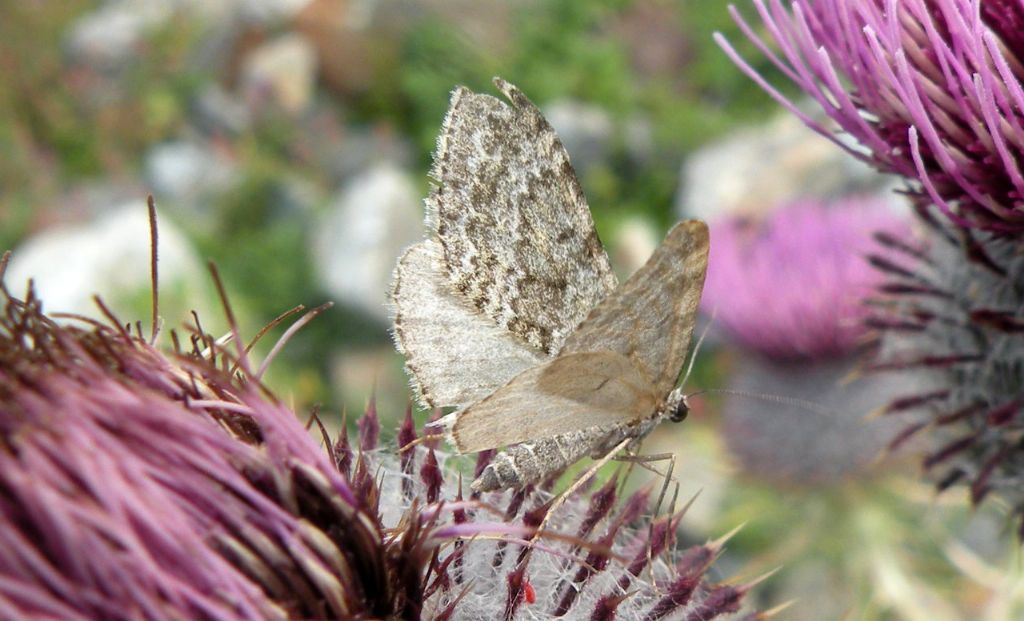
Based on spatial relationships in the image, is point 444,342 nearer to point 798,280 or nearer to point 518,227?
point 518,227

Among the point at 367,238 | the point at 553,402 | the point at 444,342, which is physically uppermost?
the point at 367,238

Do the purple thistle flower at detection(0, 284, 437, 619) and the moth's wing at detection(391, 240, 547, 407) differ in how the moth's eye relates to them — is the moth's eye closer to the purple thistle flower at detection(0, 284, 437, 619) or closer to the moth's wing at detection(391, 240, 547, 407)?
the moth's wing at detection(391, 240, 547, 407)

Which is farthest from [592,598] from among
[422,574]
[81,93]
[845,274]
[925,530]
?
[81,93]

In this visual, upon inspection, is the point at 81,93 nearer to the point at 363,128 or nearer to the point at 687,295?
the point at 363,128

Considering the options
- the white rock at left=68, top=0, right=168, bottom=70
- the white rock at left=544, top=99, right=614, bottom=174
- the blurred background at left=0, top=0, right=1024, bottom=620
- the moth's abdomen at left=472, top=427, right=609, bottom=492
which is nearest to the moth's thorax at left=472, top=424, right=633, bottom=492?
the moth's abdomen at left=472, top=427, right=609, bottom=492

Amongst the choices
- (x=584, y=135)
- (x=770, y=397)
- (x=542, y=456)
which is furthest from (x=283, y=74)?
(x=542, y=456)

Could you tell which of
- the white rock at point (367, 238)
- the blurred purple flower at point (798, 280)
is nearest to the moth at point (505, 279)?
the blurred purple flower at point (798, 280)
